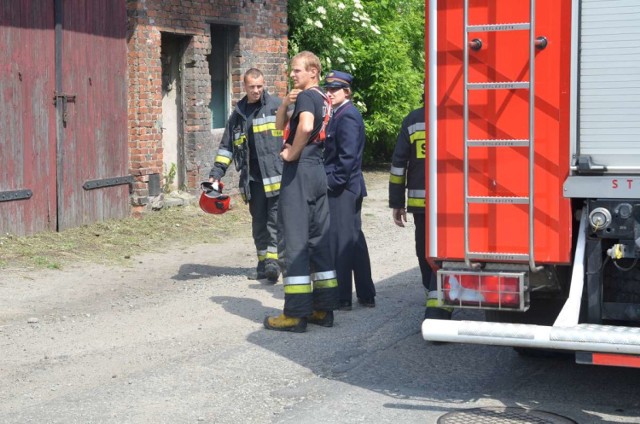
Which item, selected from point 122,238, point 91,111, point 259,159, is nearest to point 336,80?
point 259,159

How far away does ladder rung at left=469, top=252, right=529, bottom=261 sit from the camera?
19.3 feet

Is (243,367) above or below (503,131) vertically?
below

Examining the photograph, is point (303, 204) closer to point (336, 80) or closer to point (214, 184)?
point (336, 80)

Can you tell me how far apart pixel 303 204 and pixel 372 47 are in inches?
499

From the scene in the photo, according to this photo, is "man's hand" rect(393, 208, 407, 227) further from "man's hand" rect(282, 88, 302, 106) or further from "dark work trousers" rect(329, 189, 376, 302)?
"man's hand" rect(282, 88, 302, 106)

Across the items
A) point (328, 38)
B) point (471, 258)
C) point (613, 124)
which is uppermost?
point (328, 38)

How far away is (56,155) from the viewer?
12562 millimetres

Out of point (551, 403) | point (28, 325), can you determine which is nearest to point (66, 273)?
point (28, 325)

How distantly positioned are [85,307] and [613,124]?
5.09 metres

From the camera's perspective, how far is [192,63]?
15.2m

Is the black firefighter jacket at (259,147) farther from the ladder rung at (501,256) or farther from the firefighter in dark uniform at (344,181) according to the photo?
the ladder rung at (501,256)

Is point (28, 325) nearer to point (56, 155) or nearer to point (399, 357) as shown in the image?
point (399, 357)

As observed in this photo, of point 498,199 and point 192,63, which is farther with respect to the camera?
point 192,63

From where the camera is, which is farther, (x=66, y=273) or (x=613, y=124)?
(x=66, y=273)
